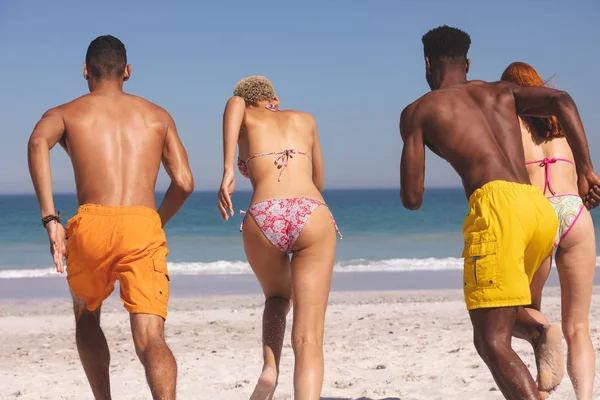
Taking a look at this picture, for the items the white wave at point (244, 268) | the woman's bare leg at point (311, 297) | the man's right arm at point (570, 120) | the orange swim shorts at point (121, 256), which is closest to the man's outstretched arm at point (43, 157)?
the orange swim shorts at point (121, 256)

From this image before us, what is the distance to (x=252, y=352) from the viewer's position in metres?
7.29

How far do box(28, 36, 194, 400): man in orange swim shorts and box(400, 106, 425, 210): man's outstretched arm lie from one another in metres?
1.10

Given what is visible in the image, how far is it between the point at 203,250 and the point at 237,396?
18.5 m

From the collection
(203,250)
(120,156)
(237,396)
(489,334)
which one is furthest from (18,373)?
(203,250)

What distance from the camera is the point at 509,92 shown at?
3746 millimetres

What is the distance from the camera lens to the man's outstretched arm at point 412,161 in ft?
12.0

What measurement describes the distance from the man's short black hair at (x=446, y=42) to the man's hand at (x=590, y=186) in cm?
83

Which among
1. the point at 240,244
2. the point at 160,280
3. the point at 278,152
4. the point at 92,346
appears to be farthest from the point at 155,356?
the point at 240,244

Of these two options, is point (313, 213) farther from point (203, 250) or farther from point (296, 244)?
point (203, 250)

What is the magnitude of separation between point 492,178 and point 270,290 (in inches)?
57.4

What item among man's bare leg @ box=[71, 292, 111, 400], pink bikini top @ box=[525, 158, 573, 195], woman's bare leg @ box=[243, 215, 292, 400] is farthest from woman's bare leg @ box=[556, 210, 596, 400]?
A: man's bare leg @ box=[71, 292, 111, 400]

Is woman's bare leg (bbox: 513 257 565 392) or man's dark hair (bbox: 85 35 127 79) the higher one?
man's dark hair (bbox: 85 35 127 79)

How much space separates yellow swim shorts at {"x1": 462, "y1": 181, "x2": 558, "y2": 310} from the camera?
3436 mm

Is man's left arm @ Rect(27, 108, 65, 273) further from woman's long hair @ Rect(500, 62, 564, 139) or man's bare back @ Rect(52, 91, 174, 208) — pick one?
woman's long hair @ Rect(500, 62, 564, 139)
